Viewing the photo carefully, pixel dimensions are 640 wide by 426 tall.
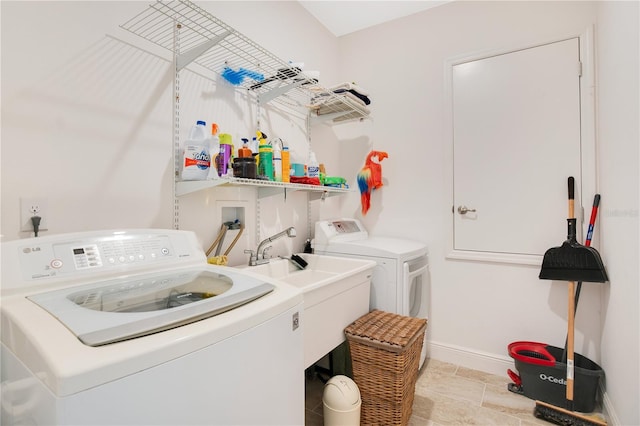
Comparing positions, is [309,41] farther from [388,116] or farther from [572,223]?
[572,223]

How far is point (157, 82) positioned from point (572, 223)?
244 cm

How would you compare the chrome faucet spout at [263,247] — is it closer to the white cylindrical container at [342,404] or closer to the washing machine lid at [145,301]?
the washing machine lid at [145,301]

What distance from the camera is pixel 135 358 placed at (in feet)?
1.97

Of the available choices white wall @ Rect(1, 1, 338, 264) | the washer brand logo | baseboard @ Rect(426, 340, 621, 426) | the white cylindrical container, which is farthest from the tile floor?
white wall @ Rect(1, 1, 338, 264)

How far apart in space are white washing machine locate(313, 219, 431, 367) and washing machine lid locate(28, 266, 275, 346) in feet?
3.77

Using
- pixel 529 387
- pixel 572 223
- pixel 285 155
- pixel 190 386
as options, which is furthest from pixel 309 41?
pixel 529 387

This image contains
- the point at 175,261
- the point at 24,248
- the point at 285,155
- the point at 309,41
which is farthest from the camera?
the point at 309,41

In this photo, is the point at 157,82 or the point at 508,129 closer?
the point at 157,82

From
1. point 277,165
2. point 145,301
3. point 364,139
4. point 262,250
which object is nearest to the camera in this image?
point 145,301

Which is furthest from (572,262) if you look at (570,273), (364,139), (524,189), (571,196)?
(364,139)

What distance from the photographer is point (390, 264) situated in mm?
2018

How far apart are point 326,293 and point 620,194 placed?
5.05 ft

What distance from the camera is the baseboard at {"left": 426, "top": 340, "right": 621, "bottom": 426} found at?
222cm

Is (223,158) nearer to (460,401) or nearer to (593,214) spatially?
(460,401)
